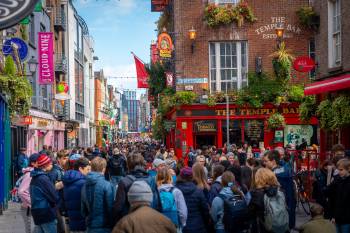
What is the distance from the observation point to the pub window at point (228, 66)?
30641 millimetres

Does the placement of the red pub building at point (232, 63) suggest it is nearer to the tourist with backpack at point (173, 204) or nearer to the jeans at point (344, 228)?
the jeans at point (344, 228)

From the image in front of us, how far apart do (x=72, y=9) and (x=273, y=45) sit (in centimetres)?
2788

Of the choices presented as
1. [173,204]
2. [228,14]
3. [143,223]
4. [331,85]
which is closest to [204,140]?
[228,14]

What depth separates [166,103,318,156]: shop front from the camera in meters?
30.4

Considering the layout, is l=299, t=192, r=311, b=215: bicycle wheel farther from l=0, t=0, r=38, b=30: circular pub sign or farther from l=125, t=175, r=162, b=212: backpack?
l=0, t=0, r=38, b=30: circular pub sign

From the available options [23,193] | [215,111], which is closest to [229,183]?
[23,193]

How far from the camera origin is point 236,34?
30.7 meters

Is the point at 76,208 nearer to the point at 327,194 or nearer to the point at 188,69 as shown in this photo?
the point at 327,194

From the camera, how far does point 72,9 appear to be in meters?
54.2

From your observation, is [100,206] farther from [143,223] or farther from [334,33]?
[334,33]

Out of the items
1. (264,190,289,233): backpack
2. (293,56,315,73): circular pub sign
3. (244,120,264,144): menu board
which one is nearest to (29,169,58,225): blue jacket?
(264,190,289,233): backpack

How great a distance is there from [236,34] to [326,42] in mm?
11466

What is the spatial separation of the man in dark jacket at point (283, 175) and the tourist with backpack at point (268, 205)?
104 inches

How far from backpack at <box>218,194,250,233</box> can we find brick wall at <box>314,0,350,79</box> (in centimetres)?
970
